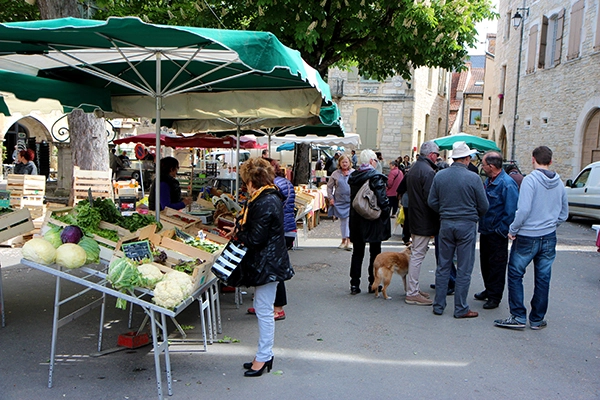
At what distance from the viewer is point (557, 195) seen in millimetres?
5199

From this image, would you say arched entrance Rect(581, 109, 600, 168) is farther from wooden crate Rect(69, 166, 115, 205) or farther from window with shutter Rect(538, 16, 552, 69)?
wooden crate Rect(69, 166, 115, 205)

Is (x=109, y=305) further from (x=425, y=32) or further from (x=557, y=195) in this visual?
(x=425, y=32)

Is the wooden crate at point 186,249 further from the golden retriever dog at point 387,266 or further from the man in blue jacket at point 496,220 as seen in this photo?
the man in blue jacket at point 496,220

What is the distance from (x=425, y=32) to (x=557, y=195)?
24.7ft

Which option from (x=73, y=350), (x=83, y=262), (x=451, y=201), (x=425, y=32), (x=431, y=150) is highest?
(x=425, y=32)

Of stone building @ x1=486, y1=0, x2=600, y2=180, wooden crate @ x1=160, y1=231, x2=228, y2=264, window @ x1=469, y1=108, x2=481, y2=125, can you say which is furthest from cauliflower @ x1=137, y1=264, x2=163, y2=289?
window @ x1=469, y1=108, x2=481, y2=125

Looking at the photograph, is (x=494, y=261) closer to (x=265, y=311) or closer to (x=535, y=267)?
(x=535, y=267)

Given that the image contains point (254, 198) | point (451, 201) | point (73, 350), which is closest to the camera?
point (254, 198)

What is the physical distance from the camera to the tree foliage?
1118cm

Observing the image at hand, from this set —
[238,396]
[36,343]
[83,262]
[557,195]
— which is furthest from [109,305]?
[557,195]

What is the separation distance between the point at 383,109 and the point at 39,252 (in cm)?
3120

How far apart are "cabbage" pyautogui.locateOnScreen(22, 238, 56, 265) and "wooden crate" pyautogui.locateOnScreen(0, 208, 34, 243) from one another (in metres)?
1.35

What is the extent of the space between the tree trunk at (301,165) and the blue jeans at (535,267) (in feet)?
32.1

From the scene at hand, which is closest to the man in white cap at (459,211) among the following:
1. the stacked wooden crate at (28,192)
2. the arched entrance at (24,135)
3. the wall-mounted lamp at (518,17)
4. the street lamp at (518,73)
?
the stacked wooden crate at (28,192)
